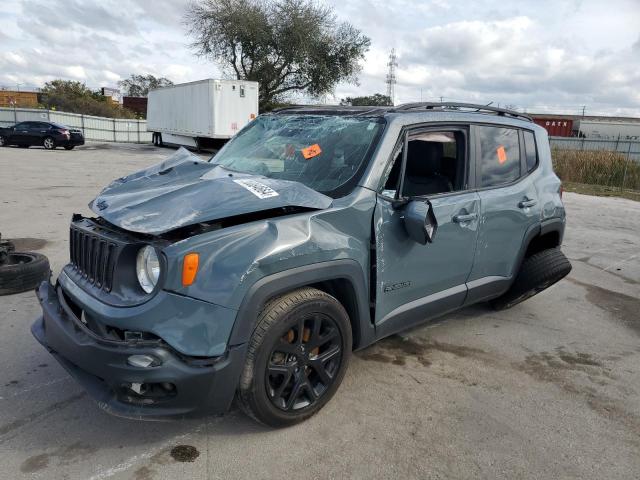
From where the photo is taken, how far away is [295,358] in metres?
2.81

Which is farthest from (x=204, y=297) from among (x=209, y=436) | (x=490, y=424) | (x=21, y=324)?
(x=21, y=324)

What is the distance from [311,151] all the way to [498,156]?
1.64m

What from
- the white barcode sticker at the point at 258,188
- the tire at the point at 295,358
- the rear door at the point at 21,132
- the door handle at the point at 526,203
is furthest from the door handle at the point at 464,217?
the rear door at the point at 21,132

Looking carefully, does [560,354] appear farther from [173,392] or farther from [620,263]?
[620,263]

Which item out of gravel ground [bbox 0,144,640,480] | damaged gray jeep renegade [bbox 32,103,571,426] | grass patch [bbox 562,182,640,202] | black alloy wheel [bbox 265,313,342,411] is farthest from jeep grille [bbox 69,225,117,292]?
grass patch [bbox 562,182,640,202]

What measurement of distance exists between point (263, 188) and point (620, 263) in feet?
20.6

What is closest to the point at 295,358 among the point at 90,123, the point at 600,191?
the point at 600,191

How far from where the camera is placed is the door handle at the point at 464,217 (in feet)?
11.8

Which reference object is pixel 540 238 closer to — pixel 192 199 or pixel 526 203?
pixel 526 203

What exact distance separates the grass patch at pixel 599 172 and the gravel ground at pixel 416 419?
581 inches

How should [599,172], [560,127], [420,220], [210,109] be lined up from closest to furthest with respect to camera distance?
[420,220] → [599,172] → [210,109] → [560,127]

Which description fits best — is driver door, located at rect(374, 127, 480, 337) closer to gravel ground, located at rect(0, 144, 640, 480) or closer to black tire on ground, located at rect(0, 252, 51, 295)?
gravel ground, located at rect(0, 144, 640, 480)

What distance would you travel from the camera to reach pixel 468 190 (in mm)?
3811

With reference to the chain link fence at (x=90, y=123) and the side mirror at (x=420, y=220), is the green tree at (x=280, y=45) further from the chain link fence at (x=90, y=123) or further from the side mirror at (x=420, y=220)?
the side mirror at (x=420, y=220)
